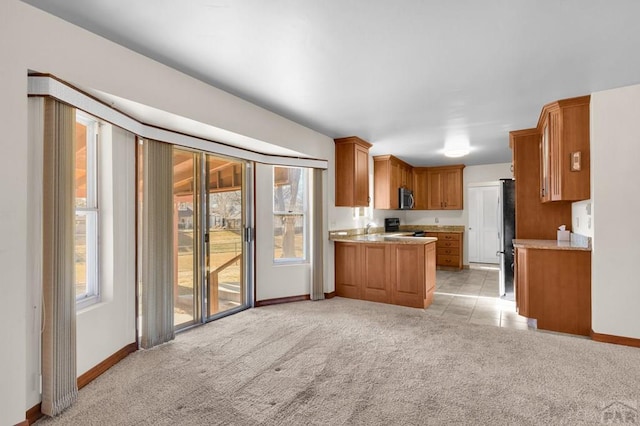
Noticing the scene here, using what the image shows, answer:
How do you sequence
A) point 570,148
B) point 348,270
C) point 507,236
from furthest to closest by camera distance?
point 348,270 < point 507,236 < point 570,148

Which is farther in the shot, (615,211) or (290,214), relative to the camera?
(290,214)

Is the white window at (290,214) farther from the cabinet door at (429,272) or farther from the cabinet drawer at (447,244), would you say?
the cabinet drawer at (447,244)

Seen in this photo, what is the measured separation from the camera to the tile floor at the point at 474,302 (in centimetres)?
Result: 394

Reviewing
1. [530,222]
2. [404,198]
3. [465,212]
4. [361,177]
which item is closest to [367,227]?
[404,198]

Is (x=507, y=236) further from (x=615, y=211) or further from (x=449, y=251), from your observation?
(x=449, y=251)

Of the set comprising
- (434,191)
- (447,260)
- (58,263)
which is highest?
(434,191)

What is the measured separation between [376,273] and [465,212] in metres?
4.23

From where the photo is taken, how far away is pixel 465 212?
25.7ft

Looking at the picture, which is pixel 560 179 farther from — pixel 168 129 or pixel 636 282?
pixel 168 129

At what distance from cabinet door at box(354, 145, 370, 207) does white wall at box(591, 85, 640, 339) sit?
2905 mm

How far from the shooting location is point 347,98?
3377mm

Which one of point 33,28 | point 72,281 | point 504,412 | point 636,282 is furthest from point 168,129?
point 636,282

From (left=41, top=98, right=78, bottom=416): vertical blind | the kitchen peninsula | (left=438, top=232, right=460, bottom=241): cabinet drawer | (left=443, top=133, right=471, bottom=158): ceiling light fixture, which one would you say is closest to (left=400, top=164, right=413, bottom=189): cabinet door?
(left=443, top=133, right=471, bottom=158): ceiling light fixture

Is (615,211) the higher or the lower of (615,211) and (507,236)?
the higher
